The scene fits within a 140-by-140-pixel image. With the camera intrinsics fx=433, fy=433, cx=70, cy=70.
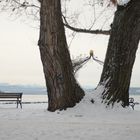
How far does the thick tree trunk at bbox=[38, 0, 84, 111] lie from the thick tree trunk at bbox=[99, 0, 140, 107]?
142 cm

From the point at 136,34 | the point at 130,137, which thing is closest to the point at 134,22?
the point at 136,34

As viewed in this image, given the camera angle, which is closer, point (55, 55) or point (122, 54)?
point (55, 55)

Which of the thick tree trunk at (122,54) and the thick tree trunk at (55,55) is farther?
the thick tree trunk at (122,54)

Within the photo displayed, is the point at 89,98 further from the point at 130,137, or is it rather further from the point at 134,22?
the point at 130,137

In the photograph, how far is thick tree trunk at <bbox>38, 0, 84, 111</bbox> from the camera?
14.0 m

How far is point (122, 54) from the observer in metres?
14.5

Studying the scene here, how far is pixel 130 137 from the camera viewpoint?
26.8ft

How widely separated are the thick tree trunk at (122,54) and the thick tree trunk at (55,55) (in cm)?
142

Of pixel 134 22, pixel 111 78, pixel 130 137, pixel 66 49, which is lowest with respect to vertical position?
pixel 130 137

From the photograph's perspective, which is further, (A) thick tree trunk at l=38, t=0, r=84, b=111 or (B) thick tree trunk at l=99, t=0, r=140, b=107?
(B) thick tree trunk at l=99, t=0, r=140, b=107

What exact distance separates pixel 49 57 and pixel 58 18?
4.30ft

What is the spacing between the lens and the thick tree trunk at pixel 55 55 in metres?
14.0

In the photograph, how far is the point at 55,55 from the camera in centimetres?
1403

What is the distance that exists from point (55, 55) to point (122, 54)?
89.8 inches
